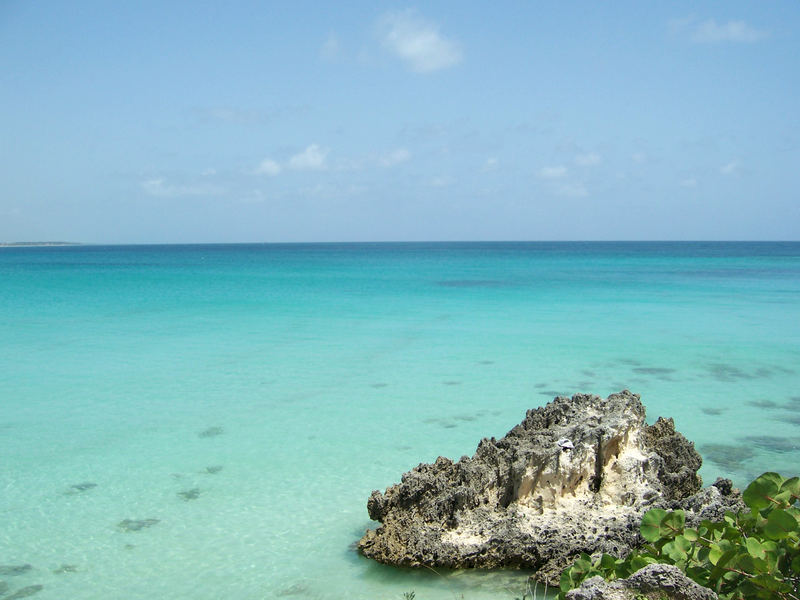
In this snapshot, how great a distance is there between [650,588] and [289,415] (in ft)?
18.9

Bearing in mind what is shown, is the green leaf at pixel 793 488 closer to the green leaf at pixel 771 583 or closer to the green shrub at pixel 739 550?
the green shrub at pixel 739 550

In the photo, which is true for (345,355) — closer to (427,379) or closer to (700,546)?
(427,379)

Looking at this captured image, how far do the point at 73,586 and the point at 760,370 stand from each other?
9531mm

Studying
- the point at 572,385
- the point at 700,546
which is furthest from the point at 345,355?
the point at 700,546

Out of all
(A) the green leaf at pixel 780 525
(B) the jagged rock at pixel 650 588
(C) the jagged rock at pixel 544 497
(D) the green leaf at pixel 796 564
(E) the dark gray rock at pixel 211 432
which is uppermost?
(A) the green leaf at pixel 780 525

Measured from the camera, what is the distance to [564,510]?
4.36 m

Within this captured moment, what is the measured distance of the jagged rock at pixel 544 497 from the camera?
4078 millimetres

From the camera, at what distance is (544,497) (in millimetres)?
4410

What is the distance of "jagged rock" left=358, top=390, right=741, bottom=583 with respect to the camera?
408 centimetres

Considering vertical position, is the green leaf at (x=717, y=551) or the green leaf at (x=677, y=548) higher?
the green leaf at (x=717, y=551)

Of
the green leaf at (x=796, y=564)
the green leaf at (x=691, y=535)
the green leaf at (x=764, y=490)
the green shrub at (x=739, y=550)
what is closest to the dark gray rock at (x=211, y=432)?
the green shrub at (x=739, y=550)

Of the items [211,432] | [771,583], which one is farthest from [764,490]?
[211,432]

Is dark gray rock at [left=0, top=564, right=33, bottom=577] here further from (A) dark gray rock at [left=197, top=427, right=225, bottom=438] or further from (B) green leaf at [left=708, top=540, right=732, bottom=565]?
(B) green leaf at [left=708, top=540, right=732, bottom=565]

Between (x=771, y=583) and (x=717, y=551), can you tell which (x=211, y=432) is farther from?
(x=771, y=583)
